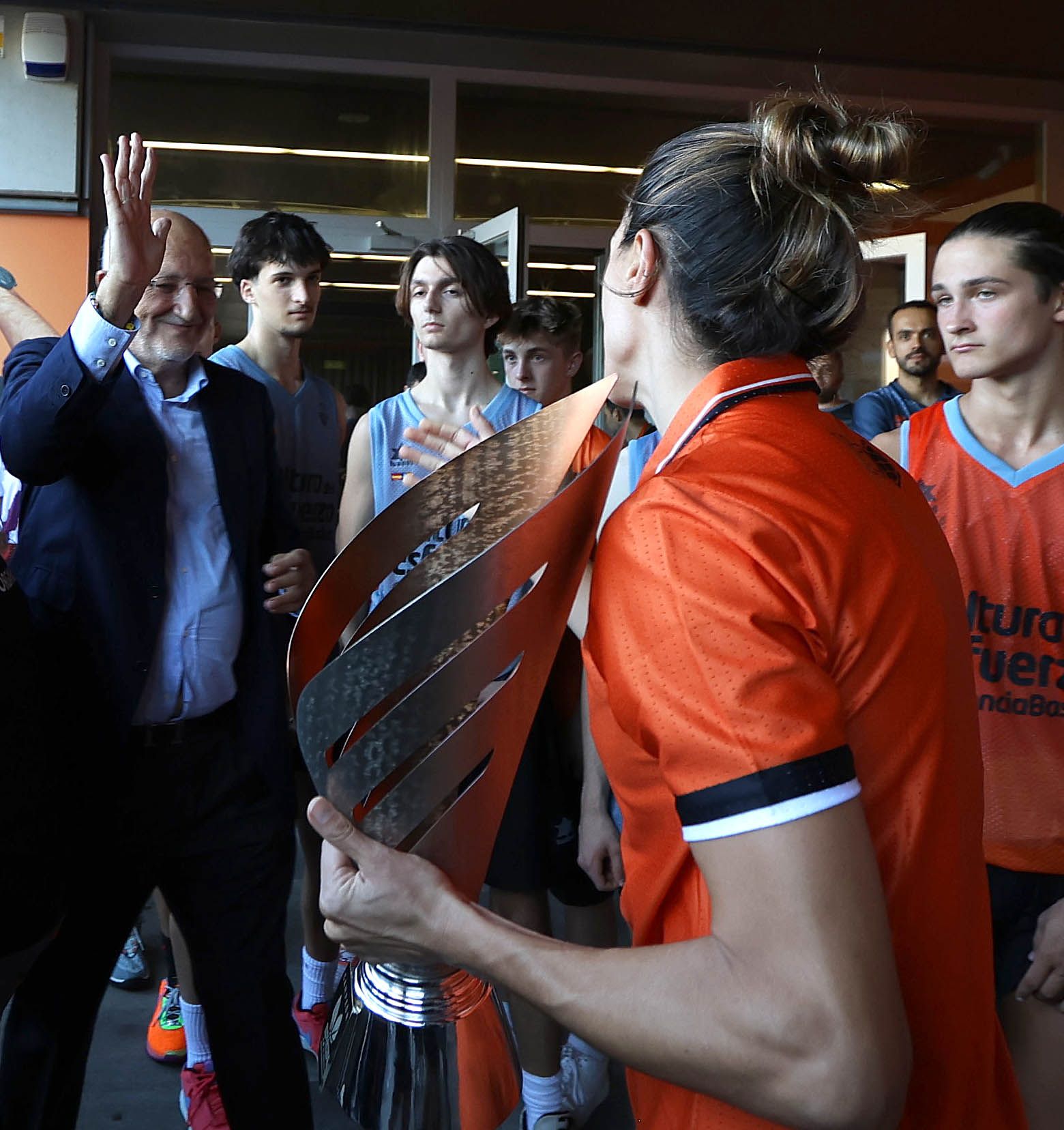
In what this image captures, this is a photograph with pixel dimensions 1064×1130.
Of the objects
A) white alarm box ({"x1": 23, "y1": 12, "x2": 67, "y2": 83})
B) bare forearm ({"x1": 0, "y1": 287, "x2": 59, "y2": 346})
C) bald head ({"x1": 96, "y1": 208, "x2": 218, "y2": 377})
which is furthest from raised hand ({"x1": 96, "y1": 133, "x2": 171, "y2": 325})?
white alarm box ({"x1": 23, "y1": 12, "x2": 67, "y2": 83})

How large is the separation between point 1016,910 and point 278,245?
239cm

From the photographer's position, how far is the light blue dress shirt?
5.74 ft

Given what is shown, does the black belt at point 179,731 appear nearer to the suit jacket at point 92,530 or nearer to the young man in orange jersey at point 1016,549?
the suit jacket at point 92,530

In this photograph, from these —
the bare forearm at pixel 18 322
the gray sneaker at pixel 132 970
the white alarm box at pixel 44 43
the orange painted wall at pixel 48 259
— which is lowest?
the gray sneaker at pixel 132 970

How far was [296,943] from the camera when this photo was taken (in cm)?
316

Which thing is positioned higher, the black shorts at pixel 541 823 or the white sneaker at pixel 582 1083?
the black shorts at pixel 541 823

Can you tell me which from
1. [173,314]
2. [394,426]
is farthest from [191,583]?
[394,426]

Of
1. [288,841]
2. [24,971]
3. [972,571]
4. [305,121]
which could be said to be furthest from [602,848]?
[305,121]

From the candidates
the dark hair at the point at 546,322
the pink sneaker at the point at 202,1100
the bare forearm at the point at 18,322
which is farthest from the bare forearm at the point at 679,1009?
the dark hair at the point at 546,322

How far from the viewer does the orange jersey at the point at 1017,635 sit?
149 centimetres

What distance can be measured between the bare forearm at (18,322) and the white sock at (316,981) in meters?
1.51

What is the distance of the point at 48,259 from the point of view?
17.4 ft

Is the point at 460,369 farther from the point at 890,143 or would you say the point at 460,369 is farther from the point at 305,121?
the point at 305,121

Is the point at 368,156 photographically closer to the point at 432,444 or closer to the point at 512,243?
the point at 512,243
